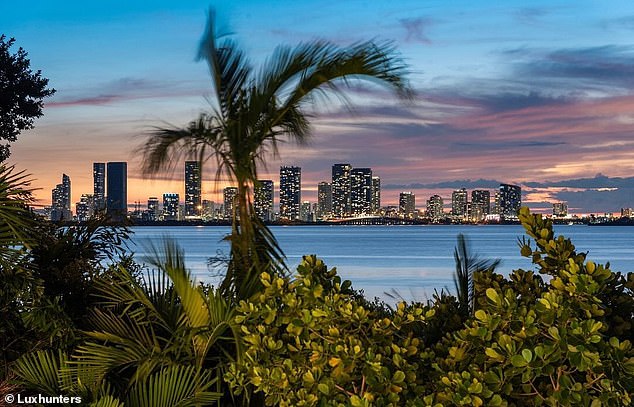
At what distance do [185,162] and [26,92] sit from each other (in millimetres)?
10278

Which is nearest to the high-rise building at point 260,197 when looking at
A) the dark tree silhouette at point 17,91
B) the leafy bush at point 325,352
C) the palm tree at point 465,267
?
the palm tree at point 465,267

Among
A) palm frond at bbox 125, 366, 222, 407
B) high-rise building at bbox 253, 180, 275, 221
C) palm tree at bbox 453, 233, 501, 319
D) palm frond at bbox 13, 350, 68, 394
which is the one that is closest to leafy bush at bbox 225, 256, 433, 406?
palm frond at bbox 125, 366, 222, 407

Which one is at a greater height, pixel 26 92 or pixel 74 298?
pixel 26 92

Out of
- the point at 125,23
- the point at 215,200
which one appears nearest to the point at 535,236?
the point at 215,200

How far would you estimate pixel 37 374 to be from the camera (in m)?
5.65

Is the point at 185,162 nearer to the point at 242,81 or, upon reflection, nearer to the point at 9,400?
the point at 242,81

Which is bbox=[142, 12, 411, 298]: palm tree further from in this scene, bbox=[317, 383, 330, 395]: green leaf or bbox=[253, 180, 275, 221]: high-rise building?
bbox=[317, 383, 330, 395]: green leaf

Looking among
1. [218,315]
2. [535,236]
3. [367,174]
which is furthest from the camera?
[367,174]

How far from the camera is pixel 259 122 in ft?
21.6

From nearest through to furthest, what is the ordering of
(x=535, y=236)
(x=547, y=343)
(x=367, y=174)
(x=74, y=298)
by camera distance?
(x=547, y=343) < (x=535, y=236) < (x=74, y=298) < (x=367, y=174)

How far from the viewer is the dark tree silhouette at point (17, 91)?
50.9 feet

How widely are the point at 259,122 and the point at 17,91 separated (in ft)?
34.5

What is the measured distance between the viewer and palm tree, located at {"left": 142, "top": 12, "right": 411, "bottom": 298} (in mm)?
6262

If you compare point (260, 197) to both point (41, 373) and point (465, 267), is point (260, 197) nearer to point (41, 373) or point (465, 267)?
point (465, 267)
